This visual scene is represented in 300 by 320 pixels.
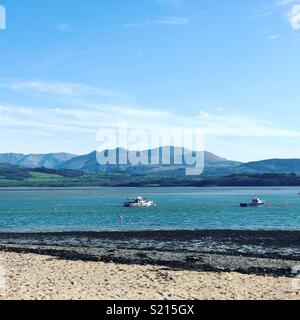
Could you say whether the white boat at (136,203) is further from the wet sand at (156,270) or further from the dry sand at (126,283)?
the dry sand at (126,283)

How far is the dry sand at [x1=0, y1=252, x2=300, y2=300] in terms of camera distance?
23.0 m

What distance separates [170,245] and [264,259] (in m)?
14.5

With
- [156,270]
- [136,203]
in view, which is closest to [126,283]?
[156,270]

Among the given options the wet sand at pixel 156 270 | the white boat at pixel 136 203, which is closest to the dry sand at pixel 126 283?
the wet sand at pixel 156 270

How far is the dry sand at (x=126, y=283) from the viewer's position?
75.6 feet

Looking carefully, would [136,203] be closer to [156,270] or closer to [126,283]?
[156,270]

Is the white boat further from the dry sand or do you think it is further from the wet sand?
the dry sand

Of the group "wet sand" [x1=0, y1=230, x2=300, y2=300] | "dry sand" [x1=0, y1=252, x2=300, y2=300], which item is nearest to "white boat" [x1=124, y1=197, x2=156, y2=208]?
"wet sand" [x1=0, y1=230, x2=300, y2=300]

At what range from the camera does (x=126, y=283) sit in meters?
26.7

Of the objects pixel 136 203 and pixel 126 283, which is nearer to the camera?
pixel 126 283

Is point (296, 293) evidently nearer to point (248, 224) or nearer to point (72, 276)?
point (72, 276)

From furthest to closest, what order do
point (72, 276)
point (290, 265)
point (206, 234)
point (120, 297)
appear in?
point (206, 234) < point (290, 265) < point (72, 276) < point (120, 297)

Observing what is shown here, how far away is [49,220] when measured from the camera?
309 feet
